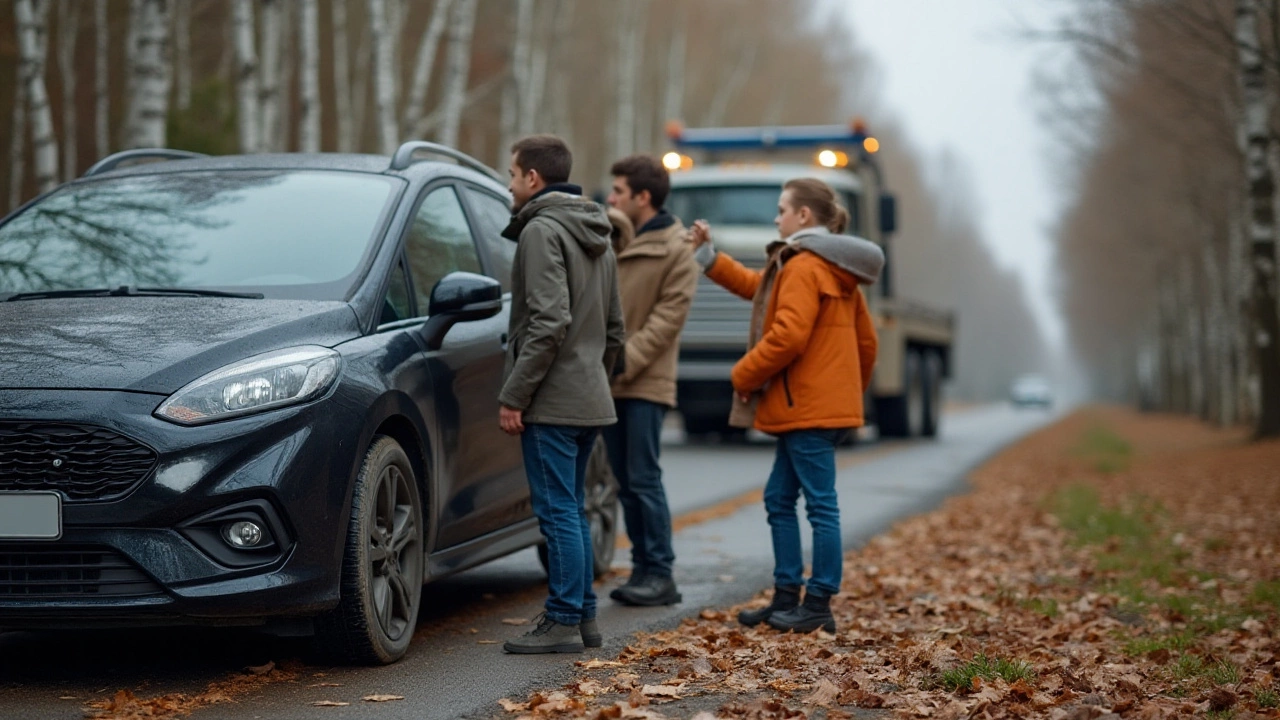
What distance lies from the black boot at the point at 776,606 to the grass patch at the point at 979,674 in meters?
1.32

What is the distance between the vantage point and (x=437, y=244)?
6379 mm

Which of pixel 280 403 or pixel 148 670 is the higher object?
pixel 280 403

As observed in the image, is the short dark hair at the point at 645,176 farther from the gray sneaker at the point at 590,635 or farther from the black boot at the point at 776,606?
the gray sneaker at the point at 590,635

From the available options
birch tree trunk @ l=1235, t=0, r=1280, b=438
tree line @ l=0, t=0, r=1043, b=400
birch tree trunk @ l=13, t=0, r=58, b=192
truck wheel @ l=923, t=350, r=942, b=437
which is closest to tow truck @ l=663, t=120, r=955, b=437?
truck wheel @ l=923, t=350, r=942, b=437

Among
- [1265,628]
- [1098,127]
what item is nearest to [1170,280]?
[1098,127]

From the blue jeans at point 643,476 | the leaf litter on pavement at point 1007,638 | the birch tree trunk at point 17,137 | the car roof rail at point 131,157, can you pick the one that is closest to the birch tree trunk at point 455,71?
the birch tree trunk at point 17,137

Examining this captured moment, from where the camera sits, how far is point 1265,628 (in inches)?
253

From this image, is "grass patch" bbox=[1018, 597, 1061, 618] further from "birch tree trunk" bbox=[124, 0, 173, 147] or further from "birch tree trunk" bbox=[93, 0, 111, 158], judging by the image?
"birch tree trunk" bbox=[93, 0, 111, 158]

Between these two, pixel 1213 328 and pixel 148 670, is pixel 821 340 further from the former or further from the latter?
pixel 1213 328

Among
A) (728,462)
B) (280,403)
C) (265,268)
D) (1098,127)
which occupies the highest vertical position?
(1098,127)

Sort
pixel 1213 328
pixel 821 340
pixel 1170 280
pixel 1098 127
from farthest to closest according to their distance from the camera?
pixel 1170 280
pixel 1098 127
pixel 1213 328
pixel 821 340

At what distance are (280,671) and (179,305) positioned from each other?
123cm

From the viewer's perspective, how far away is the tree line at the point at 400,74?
2003 cm

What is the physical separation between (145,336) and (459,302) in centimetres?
116
